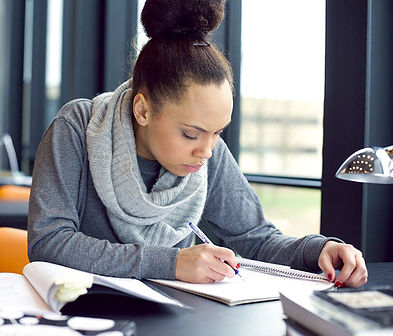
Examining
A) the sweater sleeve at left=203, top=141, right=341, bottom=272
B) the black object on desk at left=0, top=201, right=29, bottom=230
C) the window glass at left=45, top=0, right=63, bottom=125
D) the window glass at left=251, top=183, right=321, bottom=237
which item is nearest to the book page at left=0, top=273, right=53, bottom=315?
the sweater sleeve at left=203, top=141, right=341, bottom=272

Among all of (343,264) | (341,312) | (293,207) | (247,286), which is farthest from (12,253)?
(293,207)

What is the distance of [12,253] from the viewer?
5.13 feet

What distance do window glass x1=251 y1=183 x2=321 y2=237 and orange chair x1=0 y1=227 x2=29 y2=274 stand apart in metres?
1.16

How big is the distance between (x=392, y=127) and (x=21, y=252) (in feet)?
3.93

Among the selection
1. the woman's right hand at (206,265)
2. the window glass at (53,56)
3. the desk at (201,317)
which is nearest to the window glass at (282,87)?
the woman's right hand at (206,265)

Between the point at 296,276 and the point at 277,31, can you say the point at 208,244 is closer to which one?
the point at 296,276

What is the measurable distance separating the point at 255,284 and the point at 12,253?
0.74 metres

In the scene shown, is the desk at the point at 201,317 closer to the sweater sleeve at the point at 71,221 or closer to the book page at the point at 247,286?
the book page at the point at 247,286

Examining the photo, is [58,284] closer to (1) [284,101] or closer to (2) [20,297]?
(2) [20,297]

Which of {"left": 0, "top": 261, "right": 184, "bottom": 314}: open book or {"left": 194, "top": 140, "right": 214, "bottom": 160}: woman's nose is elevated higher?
{"left": 194, "top": 140, "right": 214, "bottom": 160}: woman's nose

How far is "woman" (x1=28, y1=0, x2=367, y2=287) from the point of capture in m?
1.28

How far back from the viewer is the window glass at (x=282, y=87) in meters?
2.54

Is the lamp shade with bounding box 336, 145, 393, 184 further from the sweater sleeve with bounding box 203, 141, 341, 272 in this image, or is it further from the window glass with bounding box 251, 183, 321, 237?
the window glass with bounding box 251, 183, 321, 237

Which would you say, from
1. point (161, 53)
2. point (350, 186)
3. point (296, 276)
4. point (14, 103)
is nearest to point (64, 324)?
point (296, 276)
